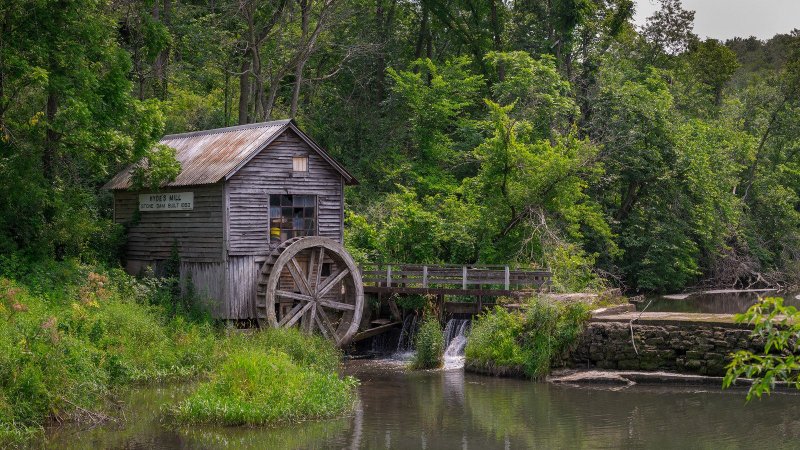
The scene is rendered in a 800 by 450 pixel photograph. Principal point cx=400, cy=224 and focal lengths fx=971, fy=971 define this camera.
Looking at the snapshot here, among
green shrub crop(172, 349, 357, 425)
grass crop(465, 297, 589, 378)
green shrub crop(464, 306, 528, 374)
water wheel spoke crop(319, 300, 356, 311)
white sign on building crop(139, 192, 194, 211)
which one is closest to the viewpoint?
green shrub crop(172, 349, 357, 425)

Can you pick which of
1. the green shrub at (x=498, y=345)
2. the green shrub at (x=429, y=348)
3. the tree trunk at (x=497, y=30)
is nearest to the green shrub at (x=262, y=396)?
the green shrub at (x=498, y=345)

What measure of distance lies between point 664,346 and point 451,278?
7.02 metres

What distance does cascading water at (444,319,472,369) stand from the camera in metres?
23.9

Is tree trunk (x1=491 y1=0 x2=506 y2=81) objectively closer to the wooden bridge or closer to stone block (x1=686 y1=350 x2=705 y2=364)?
the wooden bridge

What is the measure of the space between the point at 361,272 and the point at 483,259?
12.7ft

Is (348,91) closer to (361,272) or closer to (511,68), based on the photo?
(511,68)

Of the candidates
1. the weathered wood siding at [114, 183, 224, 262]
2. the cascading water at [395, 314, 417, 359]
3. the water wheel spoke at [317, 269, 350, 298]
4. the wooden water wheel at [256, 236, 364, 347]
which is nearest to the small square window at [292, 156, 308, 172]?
the wooden water wheel at [256, 236, 364, 347]

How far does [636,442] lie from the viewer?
15.1 metres

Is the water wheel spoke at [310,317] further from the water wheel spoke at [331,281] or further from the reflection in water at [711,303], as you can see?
the reflection in water at [711,303]

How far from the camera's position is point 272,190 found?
25.2 metres

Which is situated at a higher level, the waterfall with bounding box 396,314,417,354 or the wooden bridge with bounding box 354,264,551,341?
the wooden bridge with bounding box 354,264,551,341

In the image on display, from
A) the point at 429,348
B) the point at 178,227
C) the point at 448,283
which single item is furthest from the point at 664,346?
the point at 178,227

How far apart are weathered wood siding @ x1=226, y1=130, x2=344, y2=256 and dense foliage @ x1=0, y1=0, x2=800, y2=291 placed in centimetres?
212

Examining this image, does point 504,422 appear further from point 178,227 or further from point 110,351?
point 178,227
